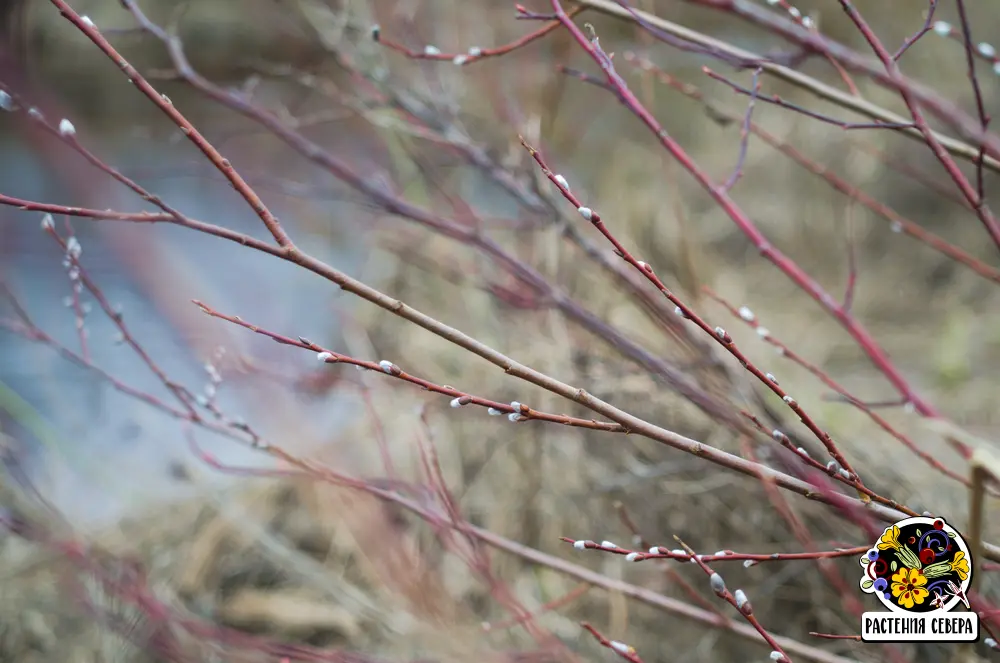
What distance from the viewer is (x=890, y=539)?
55 centimetres

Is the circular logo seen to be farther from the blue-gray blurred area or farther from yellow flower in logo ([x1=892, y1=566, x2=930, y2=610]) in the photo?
the blue-gray blurred area

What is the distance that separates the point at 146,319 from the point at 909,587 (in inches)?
58.2

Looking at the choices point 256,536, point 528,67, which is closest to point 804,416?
point 256,536

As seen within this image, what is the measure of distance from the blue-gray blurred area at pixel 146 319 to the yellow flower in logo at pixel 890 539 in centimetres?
56

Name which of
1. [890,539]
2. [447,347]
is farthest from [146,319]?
[890,539]

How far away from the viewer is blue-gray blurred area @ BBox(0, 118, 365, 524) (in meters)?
1.28

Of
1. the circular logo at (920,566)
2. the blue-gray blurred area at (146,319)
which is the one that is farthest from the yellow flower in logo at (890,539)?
the blue-gray blurred area at (146,319)

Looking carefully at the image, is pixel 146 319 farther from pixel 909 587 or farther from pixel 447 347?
pixel 909 587

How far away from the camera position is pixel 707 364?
0.84 meters

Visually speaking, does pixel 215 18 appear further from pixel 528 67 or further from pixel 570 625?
pixel 570 625

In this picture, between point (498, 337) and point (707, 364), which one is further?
point (498, 337)

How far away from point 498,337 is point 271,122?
0.70 m

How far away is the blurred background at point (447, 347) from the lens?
37.1 inches

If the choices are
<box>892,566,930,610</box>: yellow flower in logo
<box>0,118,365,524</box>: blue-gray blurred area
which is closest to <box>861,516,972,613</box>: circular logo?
<box>892,566,930,610</box>: yellow flower in logo
